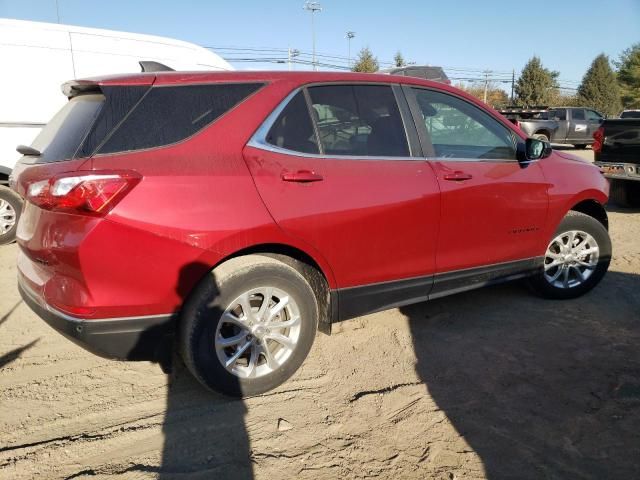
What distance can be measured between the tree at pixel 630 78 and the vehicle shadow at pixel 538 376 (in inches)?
2156

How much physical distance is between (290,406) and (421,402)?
728 mm

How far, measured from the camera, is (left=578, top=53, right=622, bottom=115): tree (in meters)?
47.0

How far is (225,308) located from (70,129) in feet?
4.04

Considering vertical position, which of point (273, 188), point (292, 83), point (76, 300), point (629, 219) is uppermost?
point (292, 83)

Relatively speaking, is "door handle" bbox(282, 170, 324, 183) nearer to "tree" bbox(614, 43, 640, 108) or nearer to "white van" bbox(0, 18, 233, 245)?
"white van" bbox(0, 18, 233, 245)

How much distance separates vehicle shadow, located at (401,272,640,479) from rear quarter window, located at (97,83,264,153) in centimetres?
197

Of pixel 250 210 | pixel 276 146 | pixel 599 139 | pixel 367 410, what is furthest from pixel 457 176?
pixel 599 139

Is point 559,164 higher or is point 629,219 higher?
point 559,164

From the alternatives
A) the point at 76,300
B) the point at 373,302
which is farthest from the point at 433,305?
the point at 76,300

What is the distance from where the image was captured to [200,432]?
8.31ft

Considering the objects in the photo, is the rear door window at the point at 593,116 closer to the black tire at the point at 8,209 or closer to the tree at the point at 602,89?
the black tire at the point at 8,209

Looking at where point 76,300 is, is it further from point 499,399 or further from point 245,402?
point 499,399

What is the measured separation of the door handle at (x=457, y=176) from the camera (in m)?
3.29

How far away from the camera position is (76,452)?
239 centimetres
